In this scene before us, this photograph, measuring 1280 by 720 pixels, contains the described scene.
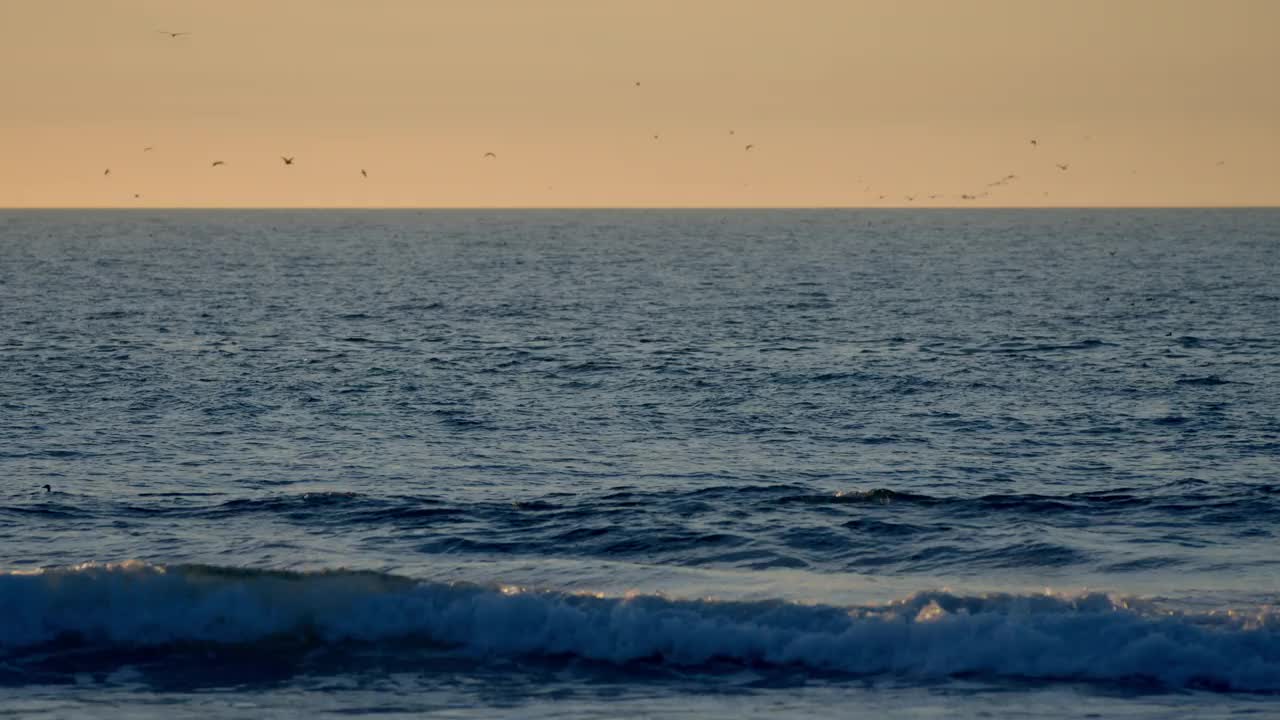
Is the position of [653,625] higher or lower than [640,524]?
lower

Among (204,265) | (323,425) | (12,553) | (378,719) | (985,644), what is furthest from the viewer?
(204,265)

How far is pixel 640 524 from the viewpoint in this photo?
30.6 m

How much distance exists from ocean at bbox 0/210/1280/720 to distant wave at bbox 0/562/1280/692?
6 centimetres

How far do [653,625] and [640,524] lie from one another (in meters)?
6.88

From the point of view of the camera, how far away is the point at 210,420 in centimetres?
4397

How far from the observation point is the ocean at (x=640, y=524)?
22.2 m

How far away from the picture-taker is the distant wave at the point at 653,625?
22.3 m

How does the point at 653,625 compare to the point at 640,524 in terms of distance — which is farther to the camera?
the point at 640,524

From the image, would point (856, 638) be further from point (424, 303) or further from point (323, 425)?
point (424, 303)

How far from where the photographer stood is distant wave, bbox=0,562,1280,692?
2228cm

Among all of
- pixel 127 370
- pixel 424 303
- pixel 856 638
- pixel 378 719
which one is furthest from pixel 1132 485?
pixel 424 303

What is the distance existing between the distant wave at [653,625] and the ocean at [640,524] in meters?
0.06

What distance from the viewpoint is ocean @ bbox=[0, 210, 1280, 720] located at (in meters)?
22.2

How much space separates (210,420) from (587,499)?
16.0 meters
